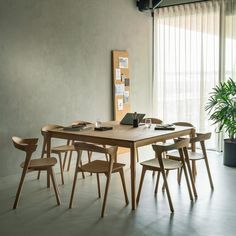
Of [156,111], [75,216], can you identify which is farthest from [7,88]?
[156,111]

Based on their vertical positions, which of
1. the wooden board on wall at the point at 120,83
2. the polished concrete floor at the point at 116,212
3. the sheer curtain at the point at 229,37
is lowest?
the polished concrete floor at the point at 116,212

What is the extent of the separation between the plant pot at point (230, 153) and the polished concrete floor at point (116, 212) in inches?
30.0

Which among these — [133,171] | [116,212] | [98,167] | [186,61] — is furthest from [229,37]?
[116,212]

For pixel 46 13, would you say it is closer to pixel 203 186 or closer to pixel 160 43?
pixel 160 43

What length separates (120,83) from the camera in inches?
251

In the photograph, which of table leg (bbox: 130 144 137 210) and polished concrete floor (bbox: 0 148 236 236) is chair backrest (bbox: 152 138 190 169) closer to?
table leg (bbox: 130 144 137 210)

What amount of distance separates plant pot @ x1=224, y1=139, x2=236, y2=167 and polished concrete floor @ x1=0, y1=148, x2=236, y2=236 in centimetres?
76

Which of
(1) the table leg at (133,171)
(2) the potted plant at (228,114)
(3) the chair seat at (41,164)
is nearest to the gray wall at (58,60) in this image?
(3) the chair seat at (41,164)

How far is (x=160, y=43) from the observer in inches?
275

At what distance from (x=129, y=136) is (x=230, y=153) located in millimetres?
2301

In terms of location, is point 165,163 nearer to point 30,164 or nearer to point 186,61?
point 30,164

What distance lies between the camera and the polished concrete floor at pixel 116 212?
3.27 meters

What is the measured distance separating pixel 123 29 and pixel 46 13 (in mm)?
1718

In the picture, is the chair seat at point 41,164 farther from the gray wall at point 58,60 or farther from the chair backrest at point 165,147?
the chair backrest at point 165,147
